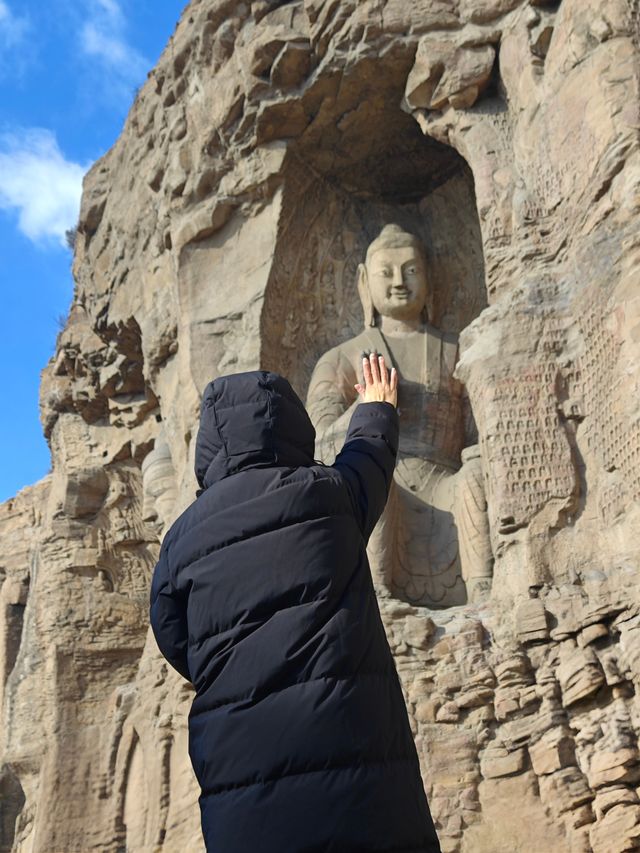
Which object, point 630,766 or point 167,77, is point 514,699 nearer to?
point 630,766

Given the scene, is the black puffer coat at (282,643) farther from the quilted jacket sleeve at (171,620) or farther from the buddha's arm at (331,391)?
the buddha's arm at (331,391)

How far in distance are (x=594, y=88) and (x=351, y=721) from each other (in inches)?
163

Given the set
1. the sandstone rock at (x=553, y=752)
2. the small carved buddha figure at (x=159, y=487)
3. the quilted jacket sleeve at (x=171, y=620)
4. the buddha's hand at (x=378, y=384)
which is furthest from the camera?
the small carved buddha figure at (x=159, y=487)

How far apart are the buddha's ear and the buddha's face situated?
6cm

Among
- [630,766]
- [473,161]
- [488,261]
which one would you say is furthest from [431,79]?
[630,766]

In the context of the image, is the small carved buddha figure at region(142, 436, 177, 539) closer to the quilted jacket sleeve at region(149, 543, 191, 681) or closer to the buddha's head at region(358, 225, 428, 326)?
the buddha's head at region(358, 225, 428, 326)

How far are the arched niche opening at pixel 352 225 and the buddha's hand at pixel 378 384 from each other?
382 cm

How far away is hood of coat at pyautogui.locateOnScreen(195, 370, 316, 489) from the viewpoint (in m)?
2.78

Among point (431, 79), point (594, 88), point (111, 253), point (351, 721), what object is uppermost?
point (111, 253)

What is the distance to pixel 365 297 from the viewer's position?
7.38 metres

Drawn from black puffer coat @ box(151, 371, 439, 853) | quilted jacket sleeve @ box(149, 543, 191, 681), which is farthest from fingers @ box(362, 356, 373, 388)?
quilted jacket sleeve @ box(149, 543, 191, 681)

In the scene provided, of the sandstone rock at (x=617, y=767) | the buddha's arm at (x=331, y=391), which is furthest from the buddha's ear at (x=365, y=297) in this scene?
the sandstone rock at (x=617, y=767)

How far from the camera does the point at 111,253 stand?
8992 millimetres

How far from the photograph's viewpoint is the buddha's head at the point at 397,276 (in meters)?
7.21
